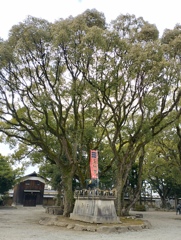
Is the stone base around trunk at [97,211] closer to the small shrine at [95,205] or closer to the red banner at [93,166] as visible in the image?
the small shrine at [95,205]

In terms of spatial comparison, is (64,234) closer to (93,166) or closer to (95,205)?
(95,205)

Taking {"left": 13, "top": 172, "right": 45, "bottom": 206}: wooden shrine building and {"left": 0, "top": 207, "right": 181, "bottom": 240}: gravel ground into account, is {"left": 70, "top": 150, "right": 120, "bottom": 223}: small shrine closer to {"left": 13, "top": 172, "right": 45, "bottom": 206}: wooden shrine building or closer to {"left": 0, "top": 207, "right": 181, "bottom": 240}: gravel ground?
{"left": 0, "top": 207, "right": 181, "bottom": 240}: gravel ground

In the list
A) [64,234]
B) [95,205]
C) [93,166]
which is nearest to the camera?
[64,234]

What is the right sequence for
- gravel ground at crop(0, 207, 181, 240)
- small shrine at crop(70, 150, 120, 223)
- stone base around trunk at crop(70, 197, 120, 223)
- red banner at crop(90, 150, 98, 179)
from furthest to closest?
red banner at crop(90, 150, 98, 179)
small shrine at crop(70, 150, 120, 223)
stone base around trunk at crop(70, 197, 120, 223)
gravel ground at crop(0, 207, 181, 240)

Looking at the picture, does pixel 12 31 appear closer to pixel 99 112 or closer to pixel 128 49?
pixel 128 49

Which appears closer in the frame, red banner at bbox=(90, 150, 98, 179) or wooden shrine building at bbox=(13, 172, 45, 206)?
red banner at bbox=(90, 150, 98, 179)

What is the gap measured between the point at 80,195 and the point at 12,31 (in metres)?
11.6

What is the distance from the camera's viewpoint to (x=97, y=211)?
1478 cm

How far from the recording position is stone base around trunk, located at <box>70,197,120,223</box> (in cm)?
1479

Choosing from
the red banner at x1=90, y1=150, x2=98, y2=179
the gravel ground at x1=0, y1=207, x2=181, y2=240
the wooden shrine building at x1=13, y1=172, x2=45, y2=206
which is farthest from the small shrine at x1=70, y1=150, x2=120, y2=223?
the wooden shrine building at x1=13, y1=172, x2=45, y2=206

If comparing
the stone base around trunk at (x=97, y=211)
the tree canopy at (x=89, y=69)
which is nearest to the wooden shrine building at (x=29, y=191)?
the tree canopy at (x=89, y=69)

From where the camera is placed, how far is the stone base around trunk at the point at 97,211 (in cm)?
1479

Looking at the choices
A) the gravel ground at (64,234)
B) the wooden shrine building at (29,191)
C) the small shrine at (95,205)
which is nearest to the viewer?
the gravel ground at (64,234)

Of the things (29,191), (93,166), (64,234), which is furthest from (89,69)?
(29,191)
